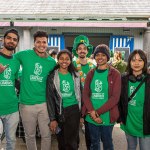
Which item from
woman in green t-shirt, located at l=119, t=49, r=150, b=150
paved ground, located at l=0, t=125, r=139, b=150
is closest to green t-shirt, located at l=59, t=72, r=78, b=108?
woman in green t-shirt, located at l=119, t=49, r=150, b=150

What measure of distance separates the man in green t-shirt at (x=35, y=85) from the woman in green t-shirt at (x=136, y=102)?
112 cm

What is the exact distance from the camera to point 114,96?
3348 mm

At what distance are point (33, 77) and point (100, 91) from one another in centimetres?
95

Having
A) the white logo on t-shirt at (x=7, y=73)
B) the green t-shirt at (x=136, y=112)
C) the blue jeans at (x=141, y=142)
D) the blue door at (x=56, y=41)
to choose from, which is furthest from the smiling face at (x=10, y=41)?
the blue door at (x=56, y=41)

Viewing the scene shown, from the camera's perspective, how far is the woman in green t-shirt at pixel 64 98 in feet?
11.9

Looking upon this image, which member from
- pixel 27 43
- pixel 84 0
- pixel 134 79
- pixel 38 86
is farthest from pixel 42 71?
pixel 84 0

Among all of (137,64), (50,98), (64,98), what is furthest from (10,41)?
(137,64)

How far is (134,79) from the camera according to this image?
3.22 m

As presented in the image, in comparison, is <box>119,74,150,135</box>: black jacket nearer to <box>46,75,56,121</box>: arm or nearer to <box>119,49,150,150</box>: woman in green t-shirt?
<box>119,49,150,150</box>: woman in green t-shirt

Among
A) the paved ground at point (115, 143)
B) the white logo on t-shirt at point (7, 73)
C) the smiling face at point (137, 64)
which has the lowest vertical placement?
the paved ground at point (115, 143)

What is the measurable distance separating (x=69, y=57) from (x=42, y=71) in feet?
1.41

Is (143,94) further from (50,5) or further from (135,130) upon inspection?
(50,5)

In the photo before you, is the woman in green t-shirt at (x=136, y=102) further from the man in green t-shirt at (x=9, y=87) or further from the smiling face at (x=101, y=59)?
the man in green t-shirt at (x=9, y=87)

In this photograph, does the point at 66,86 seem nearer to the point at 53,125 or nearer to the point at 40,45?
the point at 53,125
